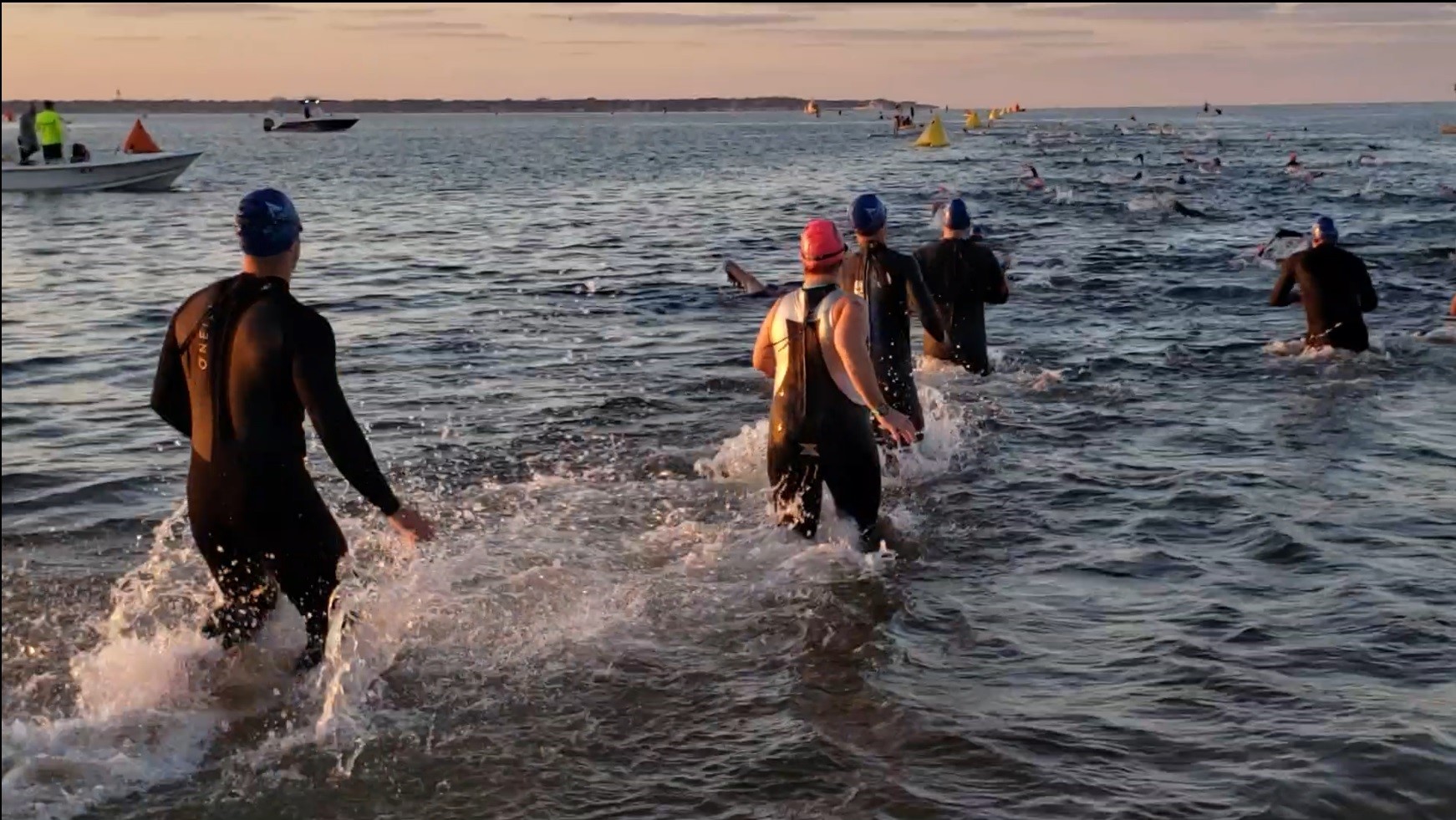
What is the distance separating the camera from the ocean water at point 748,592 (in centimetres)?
518

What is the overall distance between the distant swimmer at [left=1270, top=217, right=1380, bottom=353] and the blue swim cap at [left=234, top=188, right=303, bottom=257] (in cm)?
1062

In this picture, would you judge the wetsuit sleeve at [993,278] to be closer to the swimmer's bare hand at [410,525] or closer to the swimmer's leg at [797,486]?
the swimmer's leg at [797,486]

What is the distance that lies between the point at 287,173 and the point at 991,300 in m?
51.4

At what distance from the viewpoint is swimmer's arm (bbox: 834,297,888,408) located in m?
6.84

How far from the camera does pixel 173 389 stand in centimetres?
523

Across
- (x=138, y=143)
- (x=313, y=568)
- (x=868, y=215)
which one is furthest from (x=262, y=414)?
(x=138, y=143)

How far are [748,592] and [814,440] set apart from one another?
35.4 inches

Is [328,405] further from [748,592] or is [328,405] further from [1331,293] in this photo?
[1331,293]

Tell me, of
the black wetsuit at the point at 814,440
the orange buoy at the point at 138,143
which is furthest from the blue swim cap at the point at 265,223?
the orange buoy at the point at 138,143

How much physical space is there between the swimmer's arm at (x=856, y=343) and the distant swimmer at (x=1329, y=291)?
7.73 m

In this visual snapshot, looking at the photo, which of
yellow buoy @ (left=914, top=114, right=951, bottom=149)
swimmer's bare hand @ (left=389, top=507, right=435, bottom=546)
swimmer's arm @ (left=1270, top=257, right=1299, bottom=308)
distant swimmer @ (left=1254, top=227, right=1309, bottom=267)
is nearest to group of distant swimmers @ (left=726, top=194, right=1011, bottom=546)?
swimmer's bare hand @ (left=389, top=507, right=435, bottom=546)

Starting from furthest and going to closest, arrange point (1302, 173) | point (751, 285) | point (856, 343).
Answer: point (1302, 173)
point (751, 285)
point (856, 343)

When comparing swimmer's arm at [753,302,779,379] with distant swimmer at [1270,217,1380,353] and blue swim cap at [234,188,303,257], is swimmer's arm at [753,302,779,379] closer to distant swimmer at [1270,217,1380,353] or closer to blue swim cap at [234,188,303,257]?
blue swim cap at [234,188,303,257]

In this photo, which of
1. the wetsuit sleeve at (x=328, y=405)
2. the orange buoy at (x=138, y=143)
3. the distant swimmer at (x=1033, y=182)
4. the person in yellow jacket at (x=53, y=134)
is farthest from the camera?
the orange buoy at (x=138, y=143)
